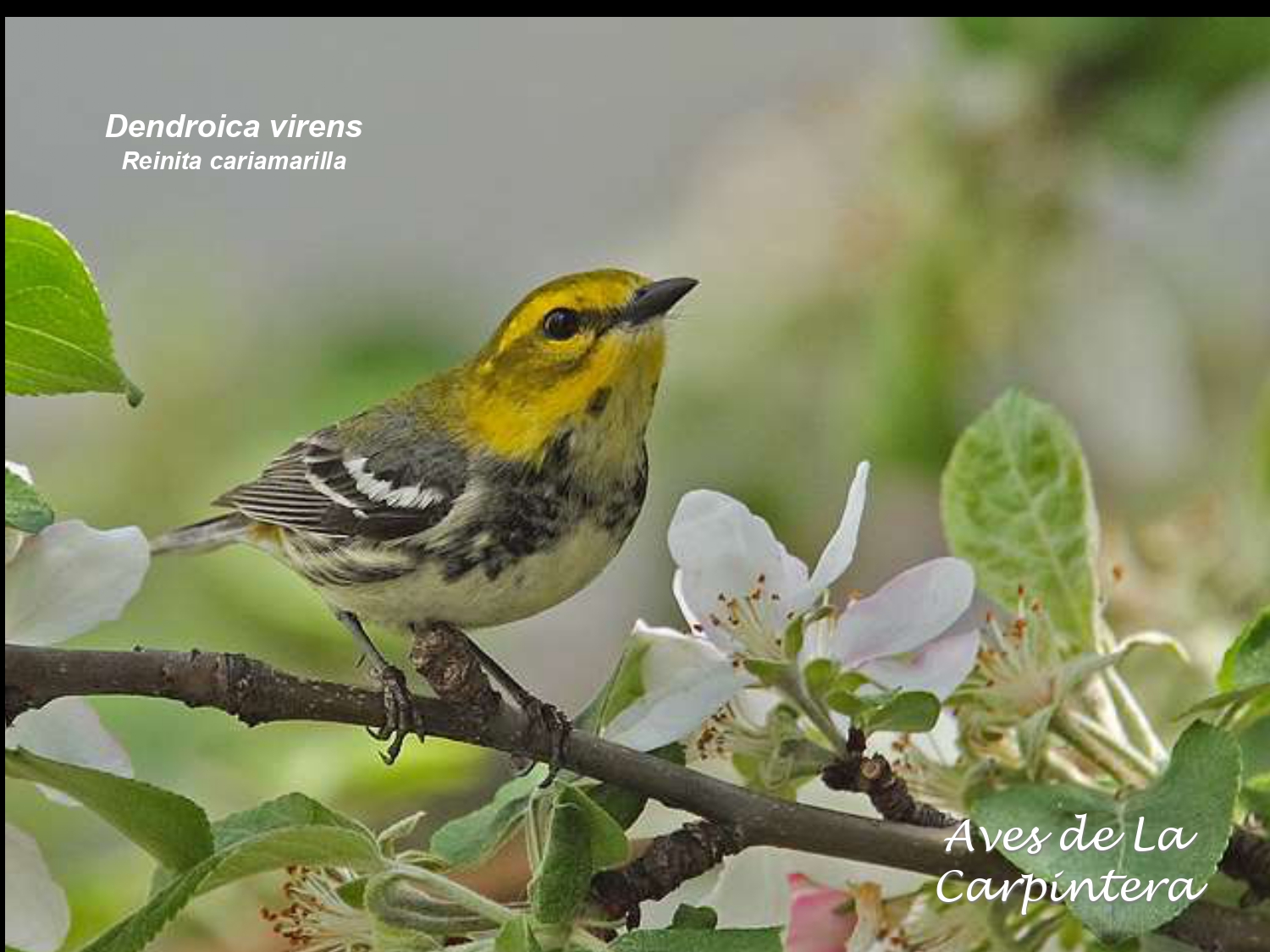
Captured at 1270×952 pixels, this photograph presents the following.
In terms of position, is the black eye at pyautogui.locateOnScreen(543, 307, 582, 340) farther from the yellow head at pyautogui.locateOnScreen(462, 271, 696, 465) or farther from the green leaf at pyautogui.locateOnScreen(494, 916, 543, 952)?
the green leaf at pyautogui.locateOnScreen(494, 916, 543, 952)

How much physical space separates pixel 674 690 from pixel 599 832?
0.07 m

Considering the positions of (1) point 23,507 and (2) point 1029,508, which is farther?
(2) point 1029,508

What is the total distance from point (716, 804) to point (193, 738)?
0.50 meters

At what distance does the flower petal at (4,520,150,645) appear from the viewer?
65 centimetres

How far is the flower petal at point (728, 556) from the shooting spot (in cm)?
70

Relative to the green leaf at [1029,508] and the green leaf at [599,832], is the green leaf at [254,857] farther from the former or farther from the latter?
the green leaf at [1029,508]

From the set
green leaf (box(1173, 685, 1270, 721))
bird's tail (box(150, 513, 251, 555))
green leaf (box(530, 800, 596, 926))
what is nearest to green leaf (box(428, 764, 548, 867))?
green leaf (box(530, 800, 596, 926))

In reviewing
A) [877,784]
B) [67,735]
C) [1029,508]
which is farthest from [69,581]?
[1029,508]

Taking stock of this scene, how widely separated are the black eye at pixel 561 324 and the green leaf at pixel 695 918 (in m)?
0.31

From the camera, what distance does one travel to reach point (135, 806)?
2.04 feet

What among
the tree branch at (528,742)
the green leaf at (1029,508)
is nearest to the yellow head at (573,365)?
the green leaf at (1029,508)

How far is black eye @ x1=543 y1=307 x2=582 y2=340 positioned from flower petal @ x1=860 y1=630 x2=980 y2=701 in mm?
251

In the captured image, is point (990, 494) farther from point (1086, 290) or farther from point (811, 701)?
point (1086, 290)

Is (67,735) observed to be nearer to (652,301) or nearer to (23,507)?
(23,507)
